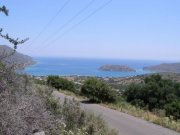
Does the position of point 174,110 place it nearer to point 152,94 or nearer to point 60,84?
point 152,94

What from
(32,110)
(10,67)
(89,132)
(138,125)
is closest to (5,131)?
(32,110)

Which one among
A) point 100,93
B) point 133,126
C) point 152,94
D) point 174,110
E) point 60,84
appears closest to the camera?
point 133,126

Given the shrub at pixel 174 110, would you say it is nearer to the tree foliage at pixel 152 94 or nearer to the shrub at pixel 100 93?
the shrub at pixel 100 93

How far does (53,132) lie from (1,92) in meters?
1.77

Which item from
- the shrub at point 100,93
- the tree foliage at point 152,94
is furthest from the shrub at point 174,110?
the tree foliage at point 152,94

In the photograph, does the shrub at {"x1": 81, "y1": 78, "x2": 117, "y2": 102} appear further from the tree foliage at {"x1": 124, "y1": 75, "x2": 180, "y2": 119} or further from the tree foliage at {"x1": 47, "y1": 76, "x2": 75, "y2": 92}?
the tree foliage at {"x1": 47, "y1": 76, "x2": 75, "y2": 92}

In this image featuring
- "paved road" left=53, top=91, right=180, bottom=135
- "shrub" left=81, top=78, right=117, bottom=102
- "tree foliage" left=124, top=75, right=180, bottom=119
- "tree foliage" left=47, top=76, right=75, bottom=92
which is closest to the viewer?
"paved road" left=53, top=91, right=180, bottom=135

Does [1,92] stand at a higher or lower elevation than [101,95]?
higher

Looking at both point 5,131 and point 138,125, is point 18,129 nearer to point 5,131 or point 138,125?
point 5,131

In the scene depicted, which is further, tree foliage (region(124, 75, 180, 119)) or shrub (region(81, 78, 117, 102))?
tree foliage (region(124, 75, 180, 119))

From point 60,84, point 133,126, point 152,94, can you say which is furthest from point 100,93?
point 60,84

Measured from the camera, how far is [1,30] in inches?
366

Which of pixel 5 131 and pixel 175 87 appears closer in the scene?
pixel 5 131

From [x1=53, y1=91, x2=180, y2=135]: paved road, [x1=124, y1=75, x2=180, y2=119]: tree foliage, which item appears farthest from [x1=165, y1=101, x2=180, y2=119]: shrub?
[x1=124, y1=75, x2=180, y2=119]: tree foliage
